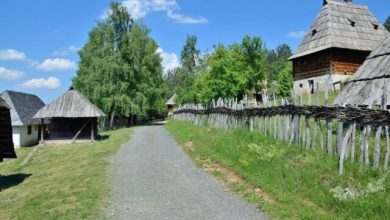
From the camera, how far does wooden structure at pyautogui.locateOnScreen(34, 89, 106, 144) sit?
29.4 metres

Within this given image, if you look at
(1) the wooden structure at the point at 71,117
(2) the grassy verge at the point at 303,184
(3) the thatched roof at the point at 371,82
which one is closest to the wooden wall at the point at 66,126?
(1) the wooden structure at the point at 71,117

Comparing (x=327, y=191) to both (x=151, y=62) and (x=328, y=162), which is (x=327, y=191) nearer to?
(x=328, y=162)

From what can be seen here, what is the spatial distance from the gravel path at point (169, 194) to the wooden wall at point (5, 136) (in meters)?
6.04

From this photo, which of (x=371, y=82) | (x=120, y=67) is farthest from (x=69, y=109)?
(x=371, y=82)

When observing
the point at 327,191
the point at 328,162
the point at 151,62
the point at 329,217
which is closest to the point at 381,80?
the point at 328,162

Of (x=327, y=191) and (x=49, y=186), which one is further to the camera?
(x=49, y=186)

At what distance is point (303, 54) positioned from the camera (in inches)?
1260

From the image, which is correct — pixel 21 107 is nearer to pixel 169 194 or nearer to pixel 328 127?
pixel 169 194

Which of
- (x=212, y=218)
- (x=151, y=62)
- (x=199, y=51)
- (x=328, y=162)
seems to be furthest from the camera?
(x=199, y=51)

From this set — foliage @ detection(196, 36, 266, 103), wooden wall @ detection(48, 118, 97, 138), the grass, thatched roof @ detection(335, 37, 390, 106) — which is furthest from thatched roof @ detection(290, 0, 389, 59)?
the grass

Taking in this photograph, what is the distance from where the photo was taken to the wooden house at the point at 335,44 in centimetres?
2994

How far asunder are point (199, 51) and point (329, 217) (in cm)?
7813

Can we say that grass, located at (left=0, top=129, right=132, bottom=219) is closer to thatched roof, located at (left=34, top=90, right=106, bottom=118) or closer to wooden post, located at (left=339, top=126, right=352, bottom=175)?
wooden post, located at (left=339, top=126, right=352, bottom=175)

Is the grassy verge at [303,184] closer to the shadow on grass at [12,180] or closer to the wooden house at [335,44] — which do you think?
the shadow on grass at [12,180]
